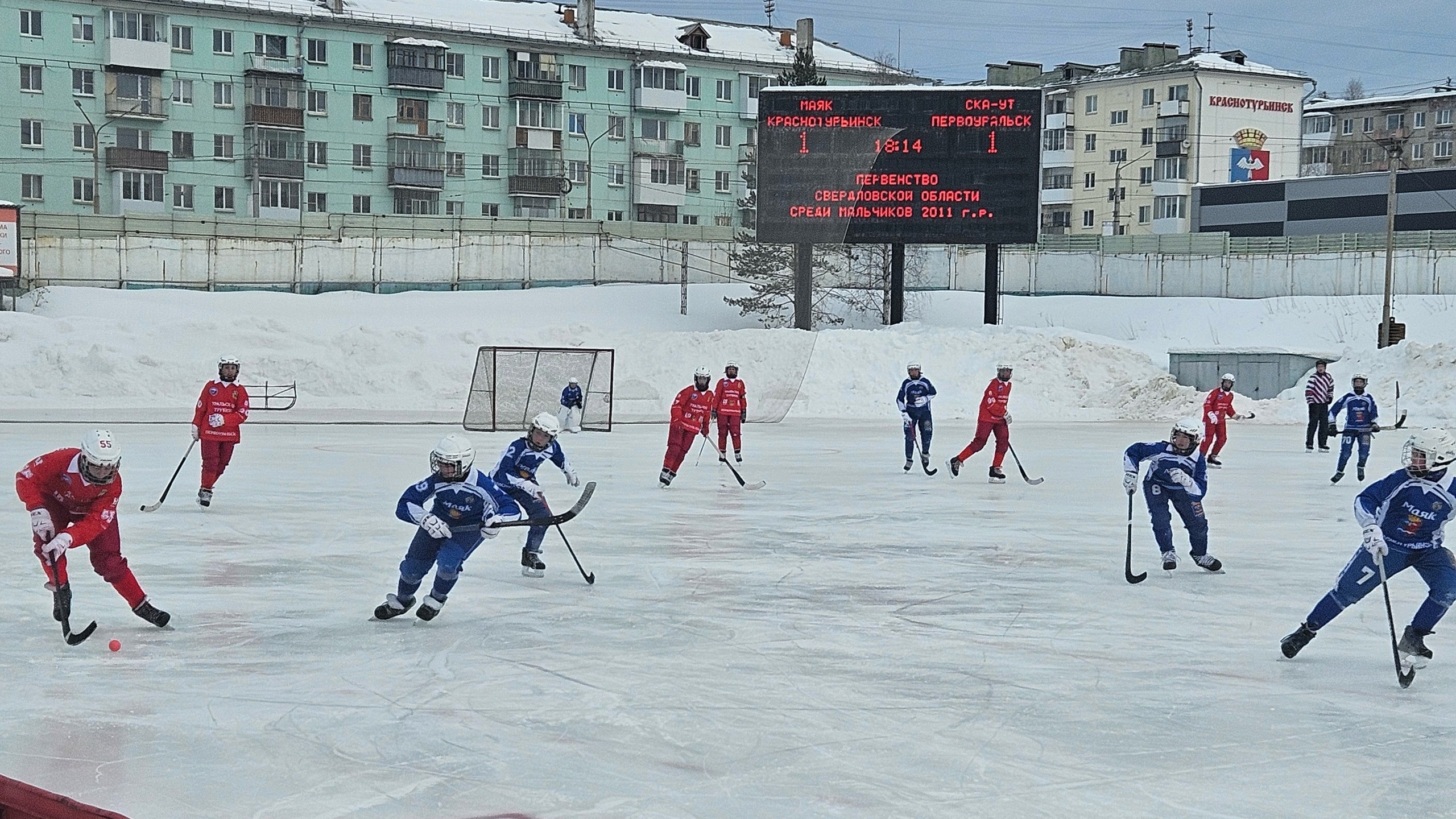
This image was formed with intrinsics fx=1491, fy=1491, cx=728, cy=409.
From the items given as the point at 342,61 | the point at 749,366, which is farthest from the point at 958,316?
the point at 342,61

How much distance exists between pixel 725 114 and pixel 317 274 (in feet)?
72.4

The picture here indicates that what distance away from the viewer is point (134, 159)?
47094 mm

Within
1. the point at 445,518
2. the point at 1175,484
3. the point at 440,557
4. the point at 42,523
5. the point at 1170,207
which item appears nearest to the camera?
the point at 42,523

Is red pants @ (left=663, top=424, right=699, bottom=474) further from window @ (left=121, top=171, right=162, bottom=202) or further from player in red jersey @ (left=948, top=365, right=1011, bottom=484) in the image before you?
window @ (left=121, top=171, right=162, bottom=202)

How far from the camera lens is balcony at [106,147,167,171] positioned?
4681 cm

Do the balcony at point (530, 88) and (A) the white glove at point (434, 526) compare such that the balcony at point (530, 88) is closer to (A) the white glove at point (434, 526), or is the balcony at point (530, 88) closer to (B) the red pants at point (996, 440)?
(B) the red pants at point (996, 440)

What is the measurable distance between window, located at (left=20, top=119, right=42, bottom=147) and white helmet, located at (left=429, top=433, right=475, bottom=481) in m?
43.9

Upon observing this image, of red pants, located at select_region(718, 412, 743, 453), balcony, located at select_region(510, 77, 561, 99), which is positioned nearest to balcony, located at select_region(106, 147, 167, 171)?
balcony, located at select_region(510, 77, 561, 99)

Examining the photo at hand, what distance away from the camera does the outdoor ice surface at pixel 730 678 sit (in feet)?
16.9

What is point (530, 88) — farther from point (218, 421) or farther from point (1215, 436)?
point (218, 421)

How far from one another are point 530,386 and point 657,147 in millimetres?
29723

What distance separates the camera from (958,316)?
41125 millimetres

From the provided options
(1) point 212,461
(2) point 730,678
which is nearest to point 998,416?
(1) point 212,461

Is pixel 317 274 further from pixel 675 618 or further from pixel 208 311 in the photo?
pixel 675 618
